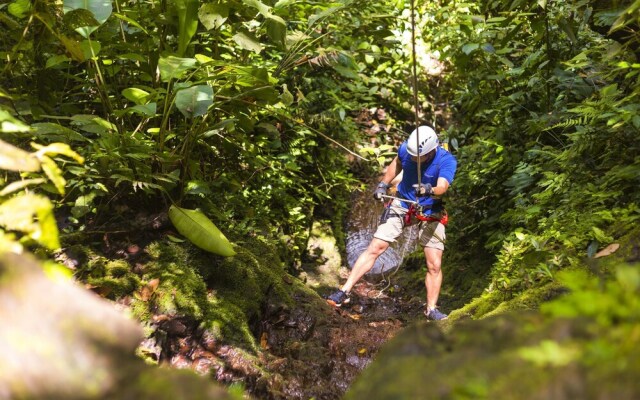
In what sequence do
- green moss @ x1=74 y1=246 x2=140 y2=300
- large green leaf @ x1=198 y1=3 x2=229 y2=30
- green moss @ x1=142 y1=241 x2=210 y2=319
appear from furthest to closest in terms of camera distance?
1. large green leaf @ x1=198 y1=3 x2=229 y2=30
2. green moss @ x1=142 y1=241 x2=210 y2=319
3. green moss @ x1=74 y1=246 x2=140 y2=300

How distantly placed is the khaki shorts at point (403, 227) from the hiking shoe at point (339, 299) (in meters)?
0.77

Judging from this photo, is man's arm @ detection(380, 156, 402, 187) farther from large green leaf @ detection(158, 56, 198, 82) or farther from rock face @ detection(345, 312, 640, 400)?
rock face @ detection(345, 312, 640, 400)

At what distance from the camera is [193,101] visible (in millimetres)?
3521

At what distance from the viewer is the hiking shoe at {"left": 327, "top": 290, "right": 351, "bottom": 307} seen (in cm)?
580

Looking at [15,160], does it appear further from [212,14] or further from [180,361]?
[212,14]

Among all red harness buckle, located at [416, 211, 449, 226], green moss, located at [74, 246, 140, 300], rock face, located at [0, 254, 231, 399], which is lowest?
red harness buckle, located at [416, 211, 449, 226]

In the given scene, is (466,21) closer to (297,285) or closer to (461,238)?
(461,238)

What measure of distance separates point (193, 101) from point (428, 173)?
3.25 meters

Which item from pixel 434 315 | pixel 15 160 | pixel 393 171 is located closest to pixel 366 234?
pixel 393 171

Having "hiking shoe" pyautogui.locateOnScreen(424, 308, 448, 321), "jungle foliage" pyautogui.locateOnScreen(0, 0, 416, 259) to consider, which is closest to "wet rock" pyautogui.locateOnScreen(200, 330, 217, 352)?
"jungle foliage" pyautogui.locateOnScreen(0, 0, 416, 259)

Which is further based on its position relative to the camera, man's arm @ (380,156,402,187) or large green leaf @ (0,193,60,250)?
man's arm @ (380,156,402,187)

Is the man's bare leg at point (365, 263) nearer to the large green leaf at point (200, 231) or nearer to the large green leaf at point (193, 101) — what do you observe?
the large green leaf at point (200, 231)

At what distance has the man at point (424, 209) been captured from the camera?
18.8ft

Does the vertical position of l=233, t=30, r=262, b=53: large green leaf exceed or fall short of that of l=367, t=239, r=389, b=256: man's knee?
it exceeds it
